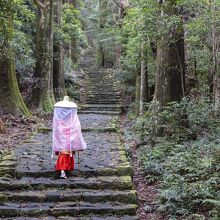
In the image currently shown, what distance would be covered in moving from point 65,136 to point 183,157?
2.61 metres

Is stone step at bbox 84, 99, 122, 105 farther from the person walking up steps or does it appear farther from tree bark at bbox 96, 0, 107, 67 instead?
the person walking up steps

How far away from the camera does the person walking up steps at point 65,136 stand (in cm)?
812

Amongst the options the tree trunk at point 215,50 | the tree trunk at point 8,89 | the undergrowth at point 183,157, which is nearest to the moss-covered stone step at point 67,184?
the undergrowth at point 183,157

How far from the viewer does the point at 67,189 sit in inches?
298

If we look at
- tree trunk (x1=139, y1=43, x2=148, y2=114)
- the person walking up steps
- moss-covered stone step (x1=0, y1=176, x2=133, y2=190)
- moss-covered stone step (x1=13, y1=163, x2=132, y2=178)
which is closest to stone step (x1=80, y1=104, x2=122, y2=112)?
tree trunk (x1=139, y1=43, x2=148, y2=114)

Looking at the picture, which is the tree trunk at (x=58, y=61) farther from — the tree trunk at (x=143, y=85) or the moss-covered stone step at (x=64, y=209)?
the moss-covered stone step at (x=64, y=209)

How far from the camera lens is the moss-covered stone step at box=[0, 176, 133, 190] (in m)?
7.62

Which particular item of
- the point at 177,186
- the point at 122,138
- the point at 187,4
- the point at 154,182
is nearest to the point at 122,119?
the point at 122,138

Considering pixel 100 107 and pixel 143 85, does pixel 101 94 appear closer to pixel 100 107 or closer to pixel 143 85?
pixel 100 107

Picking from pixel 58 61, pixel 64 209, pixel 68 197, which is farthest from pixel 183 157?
pixel 58 61

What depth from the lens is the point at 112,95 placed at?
23672mm

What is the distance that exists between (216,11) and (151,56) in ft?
17.8

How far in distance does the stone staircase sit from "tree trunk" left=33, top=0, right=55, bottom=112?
2.85m

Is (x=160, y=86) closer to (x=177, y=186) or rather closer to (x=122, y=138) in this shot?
(x=122, y=138)
